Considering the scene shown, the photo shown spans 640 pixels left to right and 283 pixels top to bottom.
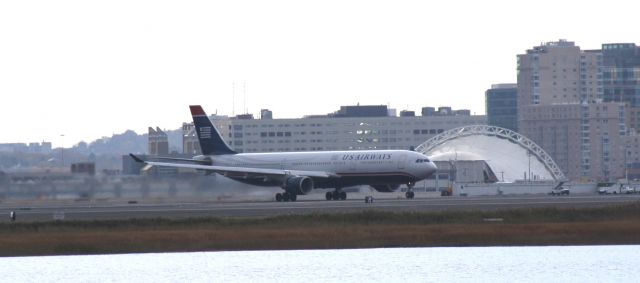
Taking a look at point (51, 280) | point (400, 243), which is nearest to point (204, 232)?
point (400, 243)

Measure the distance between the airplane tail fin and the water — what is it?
182ft

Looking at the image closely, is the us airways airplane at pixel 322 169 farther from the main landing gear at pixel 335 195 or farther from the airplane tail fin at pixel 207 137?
the airplane tail fin at pixel 207 137

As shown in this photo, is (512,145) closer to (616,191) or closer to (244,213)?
(616,191)

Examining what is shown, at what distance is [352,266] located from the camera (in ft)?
173

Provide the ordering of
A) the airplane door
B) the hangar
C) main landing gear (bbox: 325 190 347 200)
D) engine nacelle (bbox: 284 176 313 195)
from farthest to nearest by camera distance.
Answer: the hangar < main landing gear (bbox: 325 190 347 200) < engine nacelle (bbox: 284 176 313 195) < the airplane door

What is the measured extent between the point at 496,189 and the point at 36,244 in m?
69.6

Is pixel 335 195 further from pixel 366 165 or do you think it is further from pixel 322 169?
pixel 366 165

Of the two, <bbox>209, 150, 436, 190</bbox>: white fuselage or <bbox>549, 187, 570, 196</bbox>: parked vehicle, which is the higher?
<bbox>209, 150, 436, 190</bbox>: white fuselage

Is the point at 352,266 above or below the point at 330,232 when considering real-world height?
below

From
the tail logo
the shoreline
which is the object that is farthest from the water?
the tail logo

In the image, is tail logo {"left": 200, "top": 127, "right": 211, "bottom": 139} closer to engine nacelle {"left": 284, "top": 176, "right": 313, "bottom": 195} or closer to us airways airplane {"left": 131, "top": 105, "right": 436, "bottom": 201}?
us airways airplane {"left": 131, "top": 105, "right": 436, "bottom": 201}

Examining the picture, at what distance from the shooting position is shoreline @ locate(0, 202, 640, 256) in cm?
6141

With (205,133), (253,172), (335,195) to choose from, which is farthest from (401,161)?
(205,133)

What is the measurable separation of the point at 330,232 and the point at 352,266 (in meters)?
11.4
